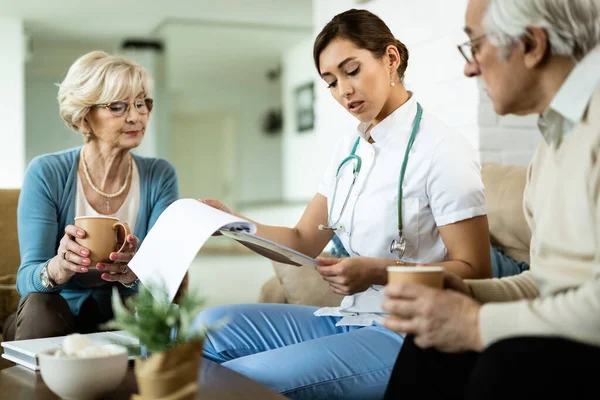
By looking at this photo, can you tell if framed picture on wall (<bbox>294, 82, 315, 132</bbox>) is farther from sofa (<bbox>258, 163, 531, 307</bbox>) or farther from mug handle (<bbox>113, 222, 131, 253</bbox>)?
mug handle (<bbox>113, 222, 131, 253</bbox>)

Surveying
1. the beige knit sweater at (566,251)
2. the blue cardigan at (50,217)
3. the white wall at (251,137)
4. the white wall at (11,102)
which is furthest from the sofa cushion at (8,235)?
the white wall at (251,137)

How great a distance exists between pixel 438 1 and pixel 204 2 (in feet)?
14.8

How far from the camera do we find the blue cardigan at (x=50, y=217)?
2.03 metres

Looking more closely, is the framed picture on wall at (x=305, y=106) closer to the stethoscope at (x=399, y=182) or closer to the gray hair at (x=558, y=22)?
the stethoscope at (x=399, y=182)

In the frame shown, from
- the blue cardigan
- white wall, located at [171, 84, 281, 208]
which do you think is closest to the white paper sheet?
the blue cardigan

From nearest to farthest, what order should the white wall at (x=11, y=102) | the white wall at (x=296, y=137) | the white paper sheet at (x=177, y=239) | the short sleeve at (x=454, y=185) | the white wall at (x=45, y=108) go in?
the white paper sheet at (x=177, y=239)
the short sleeve at (x=454, y=185)
the white wall at (x=11, y=102)
the white wall at (x=296, y=137)
the white wall at (x=45, y=108)

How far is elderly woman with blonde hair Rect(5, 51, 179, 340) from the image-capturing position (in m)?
2.01

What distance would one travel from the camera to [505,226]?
86.7 inches

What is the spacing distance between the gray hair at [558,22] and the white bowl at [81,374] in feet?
2.72

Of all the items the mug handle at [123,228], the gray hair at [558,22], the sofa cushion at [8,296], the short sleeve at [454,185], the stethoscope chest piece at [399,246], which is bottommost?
the sofa cushion at [8,296]

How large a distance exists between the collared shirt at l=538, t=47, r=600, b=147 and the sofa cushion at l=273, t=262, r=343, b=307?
1.30 metres

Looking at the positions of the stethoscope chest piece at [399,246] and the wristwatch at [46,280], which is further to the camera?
the wristwatch at [46,280]

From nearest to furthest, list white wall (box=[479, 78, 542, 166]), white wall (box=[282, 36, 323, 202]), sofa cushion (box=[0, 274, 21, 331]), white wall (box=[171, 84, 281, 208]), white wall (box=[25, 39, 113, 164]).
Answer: sofa cushion (box=[0, 274, 21, 331]), white wall (box=[479, 78, 542, 166]), white wall (box=[282, 36, 323, 202]), white wall (box=[171, 84, 281, 208]), white wall (box=[25, 39, 113, 164])

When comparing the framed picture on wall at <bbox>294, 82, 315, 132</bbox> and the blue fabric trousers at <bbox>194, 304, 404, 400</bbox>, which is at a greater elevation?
the framed picture on wall at <bbox>294, 82, 315, 132</bbox>
